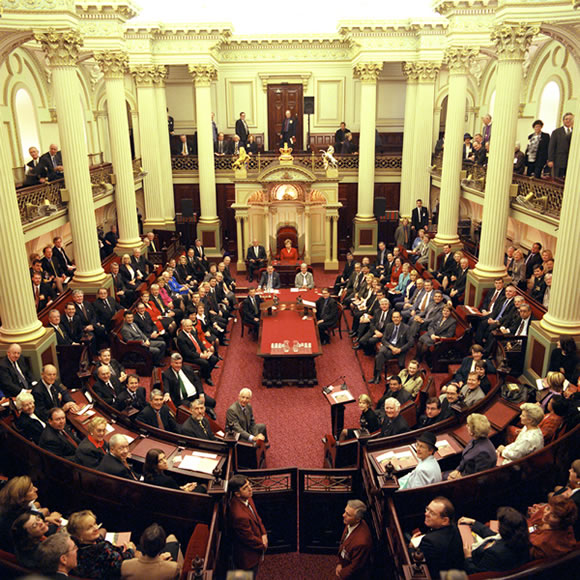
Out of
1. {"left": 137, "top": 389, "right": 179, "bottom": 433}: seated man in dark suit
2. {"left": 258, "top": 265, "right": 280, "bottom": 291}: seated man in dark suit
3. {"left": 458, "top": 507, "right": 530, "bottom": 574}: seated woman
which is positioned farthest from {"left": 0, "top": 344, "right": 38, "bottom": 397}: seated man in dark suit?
{"left": 258, "top": 265, "right": 280, "bottom": 291}: seated man in dark suit

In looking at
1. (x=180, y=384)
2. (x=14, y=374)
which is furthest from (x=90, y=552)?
(x=14, y=374)

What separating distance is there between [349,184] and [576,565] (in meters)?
16.5

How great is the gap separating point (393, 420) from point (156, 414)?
307 cm

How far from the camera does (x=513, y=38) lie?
9570 mm

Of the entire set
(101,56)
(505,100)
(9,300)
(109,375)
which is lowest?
(109,375)

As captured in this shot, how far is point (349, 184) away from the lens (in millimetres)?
19578

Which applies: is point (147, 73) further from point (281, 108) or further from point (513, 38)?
point (513, 38)

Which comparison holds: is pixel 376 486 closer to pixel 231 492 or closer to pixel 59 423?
pixel 231 492

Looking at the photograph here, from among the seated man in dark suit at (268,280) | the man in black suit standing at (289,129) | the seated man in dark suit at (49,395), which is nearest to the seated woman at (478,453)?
the seated man in dark suit at (49,395)

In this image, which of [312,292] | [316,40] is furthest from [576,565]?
[316,40]

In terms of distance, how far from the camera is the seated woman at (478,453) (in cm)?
576

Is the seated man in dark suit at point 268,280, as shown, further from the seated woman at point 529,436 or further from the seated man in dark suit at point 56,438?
the seated woman at point 529,436

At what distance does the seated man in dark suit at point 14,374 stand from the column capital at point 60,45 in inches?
209

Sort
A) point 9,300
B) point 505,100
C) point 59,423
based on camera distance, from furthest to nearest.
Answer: point 505,100 < point 9,300 < point 59,423
